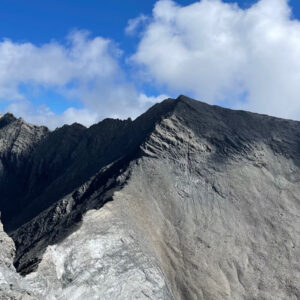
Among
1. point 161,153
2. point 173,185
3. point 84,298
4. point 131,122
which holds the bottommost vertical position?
point 84,298

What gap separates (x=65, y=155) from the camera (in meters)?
77.0

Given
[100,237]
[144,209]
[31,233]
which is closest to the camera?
[100,237]

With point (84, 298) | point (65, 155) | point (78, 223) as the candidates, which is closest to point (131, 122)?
point (65, 155)

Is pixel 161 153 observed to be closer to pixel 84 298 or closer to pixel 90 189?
pixel 90 189

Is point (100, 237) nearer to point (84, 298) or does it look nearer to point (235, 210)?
point (84, 298)

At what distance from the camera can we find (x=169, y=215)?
51594mm

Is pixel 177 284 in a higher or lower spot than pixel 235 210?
lower

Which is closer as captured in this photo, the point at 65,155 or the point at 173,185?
the point at 173,185

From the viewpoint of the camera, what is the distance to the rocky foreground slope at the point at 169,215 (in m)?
38.4

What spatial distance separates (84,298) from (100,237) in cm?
643

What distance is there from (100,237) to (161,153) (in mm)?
17967

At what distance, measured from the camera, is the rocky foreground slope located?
38406 millimetres

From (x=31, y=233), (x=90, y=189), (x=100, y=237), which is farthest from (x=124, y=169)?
(x=100, y=237)

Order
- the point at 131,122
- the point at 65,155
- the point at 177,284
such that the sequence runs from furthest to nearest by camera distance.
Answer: the point at 65,155 → the point at 131,122 → the point at 177,284
